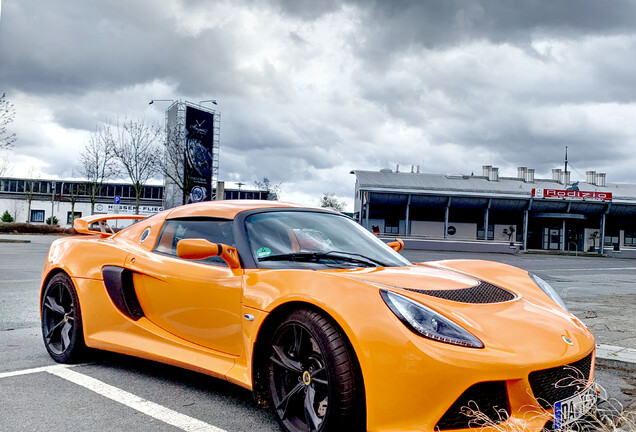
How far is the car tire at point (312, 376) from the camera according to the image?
2521 millimetres

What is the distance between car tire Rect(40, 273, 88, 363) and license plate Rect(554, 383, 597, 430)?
3.30 meters

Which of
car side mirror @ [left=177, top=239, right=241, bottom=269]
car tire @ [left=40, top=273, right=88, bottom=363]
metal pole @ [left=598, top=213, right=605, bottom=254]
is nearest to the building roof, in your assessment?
metal pole @ [left=598, top=213, right=605, bottom=254]

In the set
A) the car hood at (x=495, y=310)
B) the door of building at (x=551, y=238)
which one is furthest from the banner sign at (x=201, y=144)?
the car hood at (x=495, y=310)

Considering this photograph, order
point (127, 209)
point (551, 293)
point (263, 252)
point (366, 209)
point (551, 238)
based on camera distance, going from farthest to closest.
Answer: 1. point (127, 209)
2. point (551, 238)
3. point (366, 209)
4. point (551, 293)
5. point (263, 252)

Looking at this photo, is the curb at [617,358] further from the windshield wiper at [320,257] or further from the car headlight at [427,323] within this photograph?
the car headlight at [427,323]

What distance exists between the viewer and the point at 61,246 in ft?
15.2

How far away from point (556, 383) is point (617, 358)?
2378mm

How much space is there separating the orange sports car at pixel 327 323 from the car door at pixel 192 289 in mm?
10

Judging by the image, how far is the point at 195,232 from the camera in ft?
12.7

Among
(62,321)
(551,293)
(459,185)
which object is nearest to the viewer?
(551,293)

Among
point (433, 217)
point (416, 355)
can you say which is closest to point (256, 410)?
point (416, 355)

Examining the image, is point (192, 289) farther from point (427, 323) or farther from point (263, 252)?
point (427, 323)

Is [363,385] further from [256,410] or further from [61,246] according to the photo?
[61,246]

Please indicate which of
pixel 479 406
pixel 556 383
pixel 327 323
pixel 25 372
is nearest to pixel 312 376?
pixel 327 323
